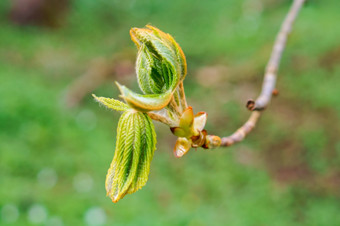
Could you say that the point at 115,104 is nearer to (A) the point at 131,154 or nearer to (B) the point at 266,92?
(A) the point at 131,154

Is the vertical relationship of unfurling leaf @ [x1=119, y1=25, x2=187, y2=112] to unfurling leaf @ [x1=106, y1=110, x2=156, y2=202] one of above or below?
above

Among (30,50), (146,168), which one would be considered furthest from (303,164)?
(30,50)

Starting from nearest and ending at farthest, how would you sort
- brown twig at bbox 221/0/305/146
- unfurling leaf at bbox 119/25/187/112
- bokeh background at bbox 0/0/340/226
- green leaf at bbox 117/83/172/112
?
green leaf at bbox 117/83/172/112, unfurling leaf at bbox 119/25/187/112, brown twig at bbox 221/0/305/146, bokeh background at bbox 0/0/340/226

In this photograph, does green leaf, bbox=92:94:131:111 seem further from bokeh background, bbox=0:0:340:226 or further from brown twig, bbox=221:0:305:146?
bokeh background, bbox=0:0:340:226

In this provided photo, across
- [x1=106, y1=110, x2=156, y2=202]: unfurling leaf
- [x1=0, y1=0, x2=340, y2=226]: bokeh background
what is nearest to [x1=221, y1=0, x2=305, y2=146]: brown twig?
[x1=106, y1=110, x2=156, y2=202]: unfurling leaf

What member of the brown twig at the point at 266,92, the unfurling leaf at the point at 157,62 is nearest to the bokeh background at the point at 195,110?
the brown twig at the point at 266,92

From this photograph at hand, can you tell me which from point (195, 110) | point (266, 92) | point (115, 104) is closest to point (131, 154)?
point (115, 104)
